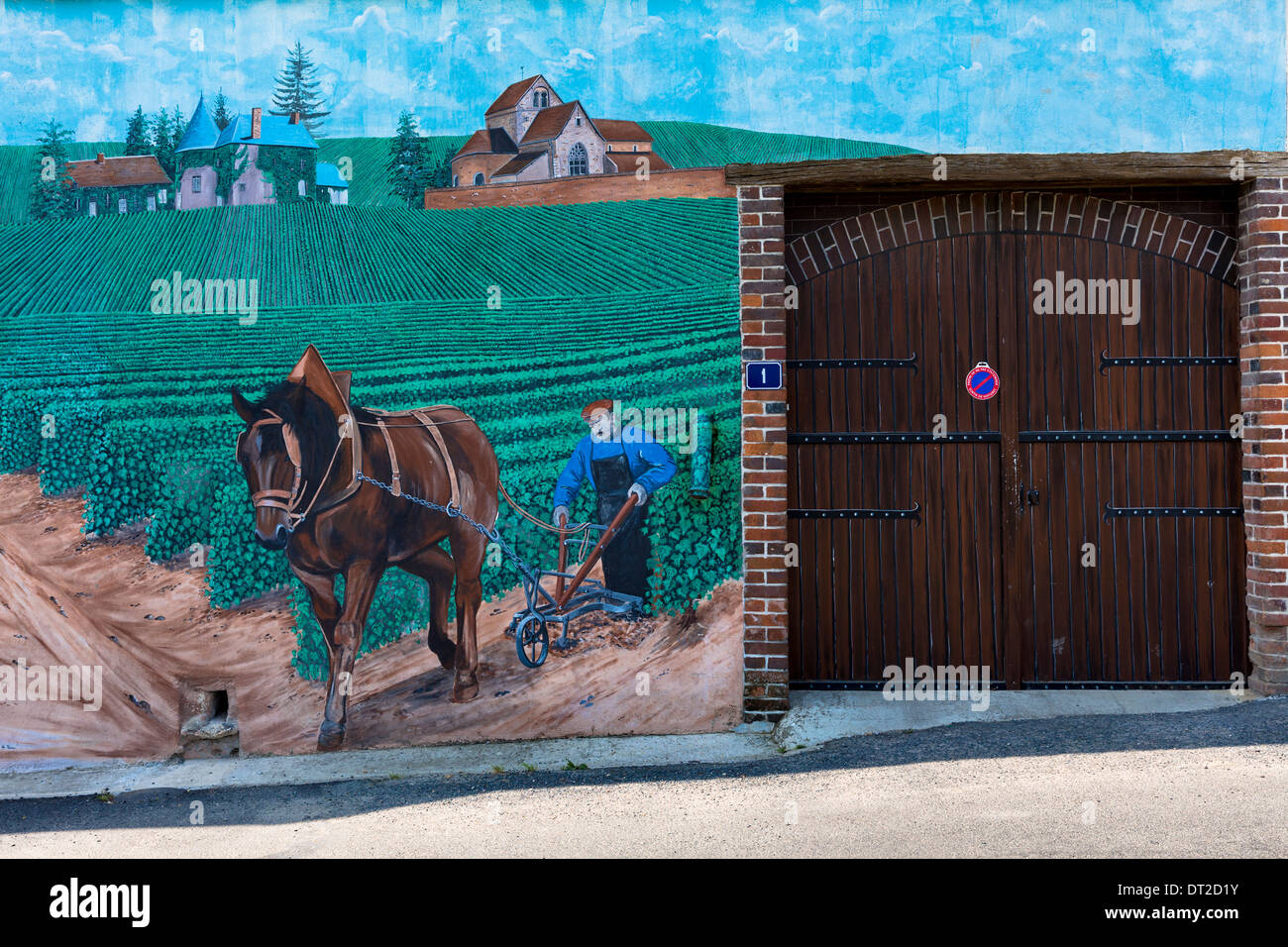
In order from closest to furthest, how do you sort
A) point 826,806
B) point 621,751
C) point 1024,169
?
point 826,806 < point 621,751 < point 1024,169

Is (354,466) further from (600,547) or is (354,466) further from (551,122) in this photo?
(551,122)

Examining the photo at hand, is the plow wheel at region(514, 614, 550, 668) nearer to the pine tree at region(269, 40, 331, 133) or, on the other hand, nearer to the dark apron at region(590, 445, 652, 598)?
the dark apron at region(590, 445, 652, 598)

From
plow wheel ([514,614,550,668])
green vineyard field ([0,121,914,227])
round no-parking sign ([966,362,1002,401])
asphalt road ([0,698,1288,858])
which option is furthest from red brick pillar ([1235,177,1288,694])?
plow wheel ([514,614,550,668])

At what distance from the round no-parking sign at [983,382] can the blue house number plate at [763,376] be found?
3.67 feet

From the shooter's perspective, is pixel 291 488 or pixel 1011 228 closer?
pixel 291 488

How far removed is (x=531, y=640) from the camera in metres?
6.07

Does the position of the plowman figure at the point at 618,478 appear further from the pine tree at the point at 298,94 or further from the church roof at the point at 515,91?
the pine tree at the point at 298,94

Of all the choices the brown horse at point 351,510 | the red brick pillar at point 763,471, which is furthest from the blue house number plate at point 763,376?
the brown horse at point 351,510

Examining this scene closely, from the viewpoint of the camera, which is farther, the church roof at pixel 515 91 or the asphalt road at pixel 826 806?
the church roof at pixel 515 91

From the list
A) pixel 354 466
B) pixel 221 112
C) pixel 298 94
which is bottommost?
pixel 354 466

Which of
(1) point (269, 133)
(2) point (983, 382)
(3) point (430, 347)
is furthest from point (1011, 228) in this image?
(1) point (269, 133)

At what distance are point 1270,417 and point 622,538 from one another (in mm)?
3657

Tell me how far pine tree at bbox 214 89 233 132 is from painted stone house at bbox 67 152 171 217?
0.44m

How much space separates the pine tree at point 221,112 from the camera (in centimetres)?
626
